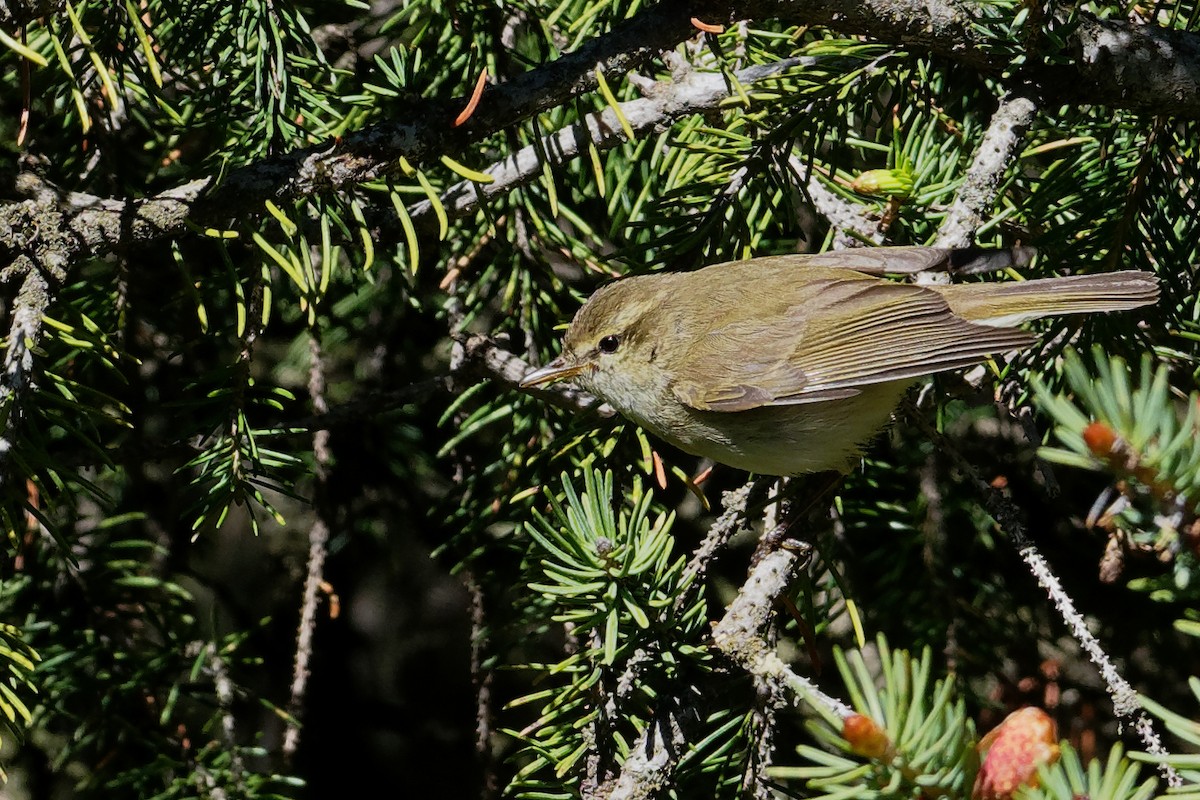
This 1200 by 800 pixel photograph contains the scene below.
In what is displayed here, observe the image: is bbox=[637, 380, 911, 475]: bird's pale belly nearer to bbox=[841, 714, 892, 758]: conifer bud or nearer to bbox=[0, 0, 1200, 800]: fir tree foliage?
bbox=[0, 0, 1200, 800]: fir tree foliage

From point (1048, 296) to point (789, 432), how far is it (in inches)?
21.3

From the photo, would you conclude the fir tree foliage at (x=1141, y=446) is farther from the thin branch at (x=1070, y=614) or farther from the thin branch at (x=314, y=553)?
the thin branch at (x=314, y=553)

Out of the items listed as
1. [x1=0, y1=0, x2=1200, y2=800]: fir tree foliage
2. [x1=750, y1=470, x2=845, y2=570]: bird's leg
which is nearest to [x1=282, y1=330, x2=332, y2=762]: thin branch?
[x1=0, y1=0, x2=1200, y2=800]: fir tree foliage

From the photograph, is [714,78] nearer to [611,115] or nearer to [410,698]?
[611,115]

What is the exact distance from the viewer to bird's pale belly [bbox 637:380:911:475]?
6.51 ft

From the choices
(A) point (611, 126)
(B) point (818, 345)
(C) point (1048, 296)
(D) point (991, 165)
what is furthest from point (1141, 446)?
(B) point (818, 345)

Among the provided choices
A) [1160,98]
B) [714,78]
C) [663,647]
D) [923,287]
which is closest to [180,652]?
[663,647]

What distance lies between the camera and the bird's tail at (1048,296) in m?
1.65

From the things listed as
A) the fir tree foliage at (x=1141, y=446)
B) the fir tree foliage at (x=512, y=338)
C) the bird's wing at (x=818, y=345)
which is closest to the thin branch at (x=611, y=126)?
the fir tree foliage at (x=512, y=338)

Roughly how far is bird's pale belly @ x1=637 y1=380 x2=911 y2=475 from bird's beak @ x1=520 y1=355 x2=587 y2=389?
0.18 m

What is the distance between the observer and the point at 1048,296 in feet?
5.96

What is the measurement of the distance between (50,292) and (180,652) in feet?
3.51

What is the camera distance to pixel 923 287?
215 cm

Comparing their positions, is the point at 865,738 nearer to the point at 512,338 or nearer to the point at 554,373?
Answer: the point at 554,373
